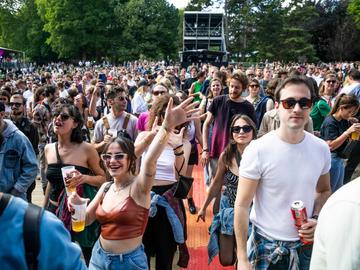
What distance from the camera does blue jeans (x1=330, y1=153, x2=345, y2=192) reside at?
17.0 feet

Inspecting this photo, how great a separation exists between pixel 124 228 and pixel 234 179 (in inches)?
49.1

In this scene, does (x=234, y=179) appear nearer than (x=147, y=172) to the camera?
No

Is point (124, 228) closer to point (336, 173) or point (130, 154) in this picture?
point (130, 154)

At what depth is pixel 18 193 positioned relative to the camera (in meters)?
3.70

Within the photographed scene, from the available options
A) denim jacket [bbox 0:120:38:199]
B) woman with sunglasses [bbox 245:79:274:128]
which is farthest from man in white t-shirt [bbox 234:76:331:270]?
woman with sunglasses [bbox 245:79:274:128]

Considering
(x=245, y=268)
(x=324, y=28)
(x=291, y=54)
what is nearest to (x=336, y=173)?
(x=245, y=268)

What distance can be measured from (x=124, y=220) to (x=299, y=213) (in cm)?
124

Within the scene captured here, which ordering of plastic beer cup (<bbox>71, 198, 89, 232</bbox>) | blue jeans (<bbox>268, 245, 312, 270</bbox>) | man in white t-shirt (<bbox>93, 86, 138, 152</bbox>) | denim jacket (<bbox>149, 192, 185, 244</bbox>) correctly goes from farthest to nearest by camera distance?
man in white t-shirt (<bbox>93, 86, 138, 152</bbox>) → denim jacket (<bbox>149, 192, 185, 244</bbox>) → plastic beer cup (<bbox>71, 198, 89, 232</bbox>) → blue jeans (<bbox>268, 245, 312, 270</bbox>)

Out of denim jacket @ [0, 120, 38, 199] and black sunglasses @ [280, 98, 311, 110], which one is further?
denim jacket @ [0, 120, 38, 199]

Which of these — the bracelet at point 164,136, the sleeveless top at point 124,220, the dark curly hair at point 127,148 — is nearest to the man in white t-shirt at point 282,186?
the bracelet at point 164,136

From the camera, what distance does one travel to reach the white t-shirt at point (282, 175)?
7.91ft

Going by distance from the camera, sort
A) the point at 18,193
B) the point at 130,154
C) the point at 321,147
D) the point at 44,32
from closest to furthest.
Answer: the point at 321,147 < the point at 130,154 < the point at 18,193 < the point at 44,32

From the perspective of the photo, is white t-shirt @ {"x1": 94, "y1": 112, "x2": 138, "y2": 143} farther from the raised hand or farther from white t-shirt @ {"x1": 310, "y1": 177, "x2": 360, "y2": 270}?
white t-shirt @ {"x1": 310, "y1": 177, "x2": 360, "y2": 270}

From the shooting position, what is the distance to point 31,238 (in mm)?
1268
